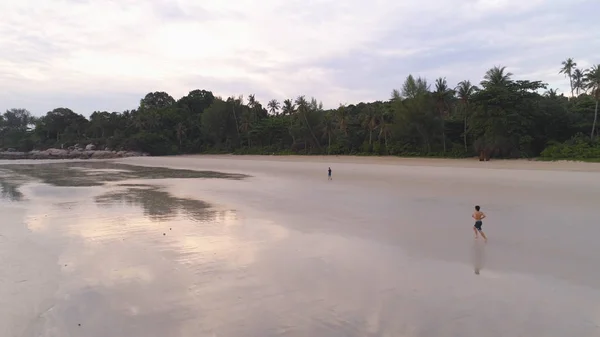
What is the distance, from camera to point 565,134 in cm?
3850

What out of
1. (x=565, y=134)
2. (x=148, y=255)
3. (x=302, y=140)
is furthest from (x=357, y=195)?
(x=302, y=140)

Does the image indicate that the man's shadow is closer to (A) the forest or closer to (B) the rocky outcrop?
(A) the forest

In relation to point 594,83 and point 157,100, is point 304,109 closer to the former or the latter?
point 594,83

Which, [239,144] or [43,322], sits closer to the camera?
[43,322]

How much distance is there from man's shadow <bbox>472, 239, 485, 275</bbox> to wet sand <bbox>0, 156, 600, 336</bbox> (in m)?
0.04

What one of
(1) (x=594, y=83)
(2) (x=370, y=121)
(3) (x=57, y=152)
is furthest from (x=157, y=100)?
(1) (x=594, y=83)

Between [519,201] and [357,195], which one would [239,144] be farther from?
[519,201]

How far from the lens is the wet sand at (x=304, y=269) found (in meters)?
5.37

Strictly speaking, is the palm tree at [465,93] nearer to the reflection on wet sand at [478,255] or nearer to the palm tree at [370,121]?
the palm tree at [370,121]

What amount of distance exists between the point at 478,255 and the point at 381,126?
4329cm

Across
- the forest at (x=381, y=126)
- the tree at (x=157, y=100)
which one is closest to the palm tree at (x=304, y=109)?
the forest at (x=381, y=126)

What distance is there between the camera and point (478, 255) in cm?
844

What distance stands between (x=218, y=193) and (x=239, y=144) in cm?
5801

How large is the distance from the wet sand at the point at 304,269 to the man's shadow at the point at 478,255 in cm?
4
